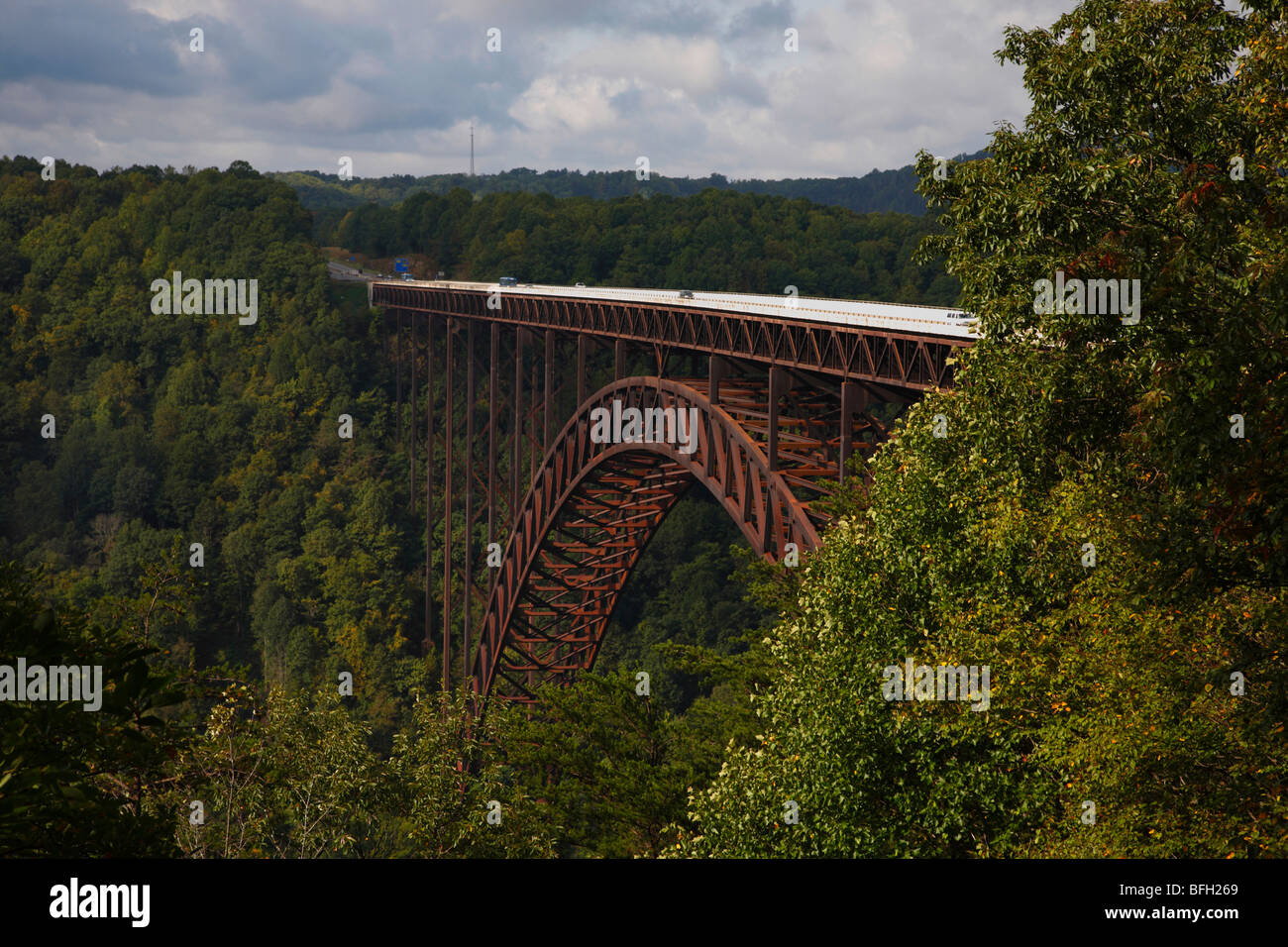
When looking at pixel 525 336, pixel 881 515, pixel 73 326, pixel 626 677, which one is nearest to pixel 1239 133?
pixel 881 515

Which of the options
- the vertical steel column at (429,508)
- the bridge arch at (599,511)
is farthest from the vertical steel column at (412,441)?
the bridge arch at (599,511)

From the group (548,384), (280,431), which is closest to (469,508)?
(548,384)

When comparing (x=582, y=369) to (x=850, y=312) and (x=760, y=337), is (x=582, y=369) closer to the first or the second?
(x=760, y=337)

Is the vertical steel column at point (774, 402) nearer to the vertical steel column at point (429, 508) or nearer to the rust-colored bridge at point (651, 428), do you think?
the rust-colored bridge at point (651, 428)

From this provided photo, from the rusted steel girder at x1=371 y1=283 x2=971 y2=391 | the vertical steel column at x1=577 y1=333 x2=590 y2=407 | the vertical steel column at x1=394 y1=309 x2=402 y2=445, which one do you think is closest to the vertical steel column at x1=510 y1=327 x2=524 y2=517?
the rusted steel girder at x1=371 y1=283 x2=971 y2=391

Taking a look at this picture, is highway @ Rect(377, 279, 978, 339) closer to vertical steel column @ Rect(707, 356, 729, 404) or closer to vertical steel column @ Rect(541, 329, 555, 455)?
vertical steel column @ Rect(707, 356, 729, 404)
